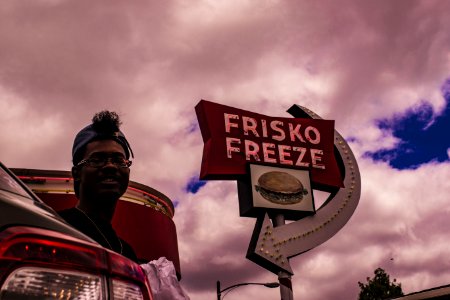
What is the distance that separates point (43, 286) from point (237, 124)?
16.0 meters

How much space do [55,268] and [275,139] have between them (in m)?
16.5

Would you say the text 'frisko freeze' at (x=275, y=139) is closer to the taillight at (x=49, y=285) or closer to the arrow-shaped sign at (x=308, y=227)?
the arrow-shaped sign at (x=308, y=227)

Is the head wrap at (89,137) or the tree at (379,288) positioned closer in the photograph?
the head wrap at (89,137)

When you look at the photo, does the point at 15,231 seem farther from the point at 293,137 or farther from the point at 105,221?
the point at 293,137

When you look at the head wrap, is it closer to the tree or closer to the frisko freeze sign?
the frisko freeze sign

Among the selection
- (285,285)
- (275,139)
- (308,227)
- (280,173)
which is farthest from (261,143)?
(285,285)

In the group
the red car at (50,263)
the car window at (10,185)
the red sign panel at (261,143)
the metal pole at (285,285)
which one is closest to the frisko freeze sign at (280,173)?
the red sign panel at (261,143)

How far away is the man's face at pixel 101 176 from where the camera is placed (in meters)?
3.35

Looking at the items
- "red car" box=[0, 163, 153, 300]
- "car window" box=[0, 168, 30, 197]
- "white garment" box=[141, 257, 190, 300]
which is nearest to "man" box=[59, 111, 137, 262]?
"white garment" box=[141, 257, 190, 300]

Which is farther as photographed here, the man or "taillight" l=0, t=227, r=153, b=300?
the man

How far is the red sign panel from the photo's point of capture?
1630cm

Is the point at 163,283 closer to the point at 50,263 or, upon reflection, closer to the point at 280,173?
the point at 50,263

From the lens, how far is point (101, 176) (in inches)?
132

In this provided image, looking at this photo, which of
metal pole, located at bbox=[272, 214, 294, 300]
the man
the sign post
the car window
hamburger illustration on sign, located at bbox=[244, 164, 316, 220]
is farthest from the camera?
hamburger illustration on sign, located at bbox=[244, 164, 316, 220]
